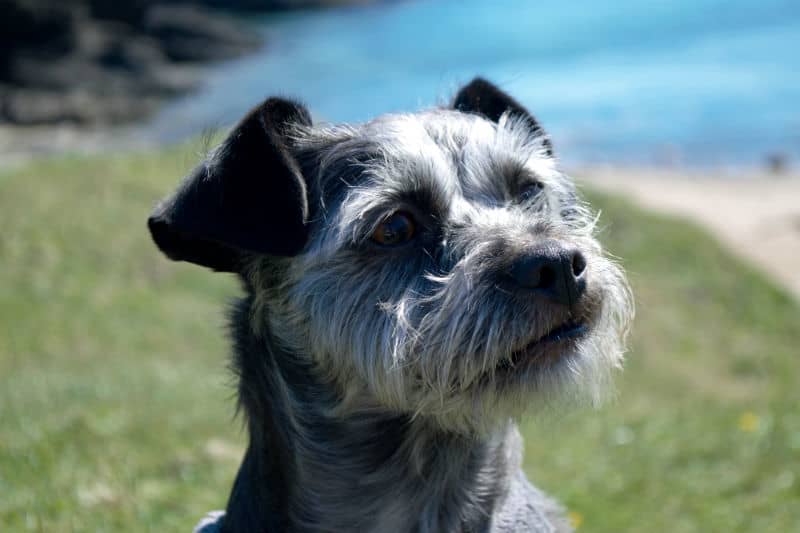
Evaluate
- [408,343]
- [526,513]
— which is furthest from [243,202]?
[526,513]

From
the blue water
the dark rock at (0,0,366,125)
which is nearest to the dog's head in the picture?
the blue water

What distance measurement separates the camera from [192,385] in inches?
422

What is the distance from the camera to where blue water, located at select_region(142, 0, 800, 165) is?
3769cm

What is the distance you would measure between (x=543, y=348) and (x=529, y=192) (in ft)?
3.40

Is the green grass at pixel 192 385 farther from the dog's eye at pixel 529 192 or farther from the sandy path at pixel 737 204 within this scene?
the sandy path at pixel 737 204

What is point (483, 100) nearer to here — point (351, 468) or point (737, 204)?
point (351, 468)

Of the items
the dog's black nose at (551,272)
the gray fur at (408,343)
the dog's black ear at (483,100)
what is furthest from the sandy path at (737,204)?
the dog's black nose at (551,272)

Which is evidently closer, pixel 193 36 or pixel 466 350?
pixel 466 350

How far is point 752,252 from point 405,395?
20.2 metres

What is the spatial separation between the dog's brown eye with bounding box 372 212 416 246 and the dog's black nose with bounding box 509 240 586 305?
1.94 ft

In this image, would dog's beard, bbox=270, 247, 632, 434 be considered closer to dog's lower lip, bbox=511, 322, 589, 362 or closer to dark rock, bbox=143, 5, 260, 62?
dog's lower lip, bbox=511, 322, 589, 362

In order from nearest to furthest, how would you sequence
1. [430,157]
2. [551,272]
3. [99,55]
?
[551,272] → [430,157] → [99,55]

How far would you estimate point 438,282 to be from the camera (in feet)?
12.8

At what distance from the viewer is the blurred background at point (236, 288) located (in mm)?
6945
